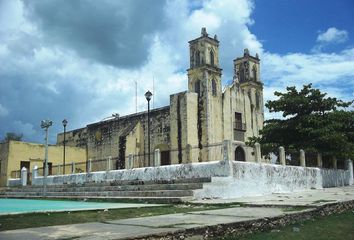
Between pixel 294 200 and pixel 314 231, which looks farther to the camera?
pixel 294 200

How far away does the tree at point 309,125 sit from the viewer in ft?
58.7

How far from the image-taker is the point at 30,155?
2833 cm

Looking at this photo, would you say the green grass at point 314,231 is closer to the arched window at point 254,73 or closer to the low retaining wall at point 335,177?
the low retaining wall at point 335,177

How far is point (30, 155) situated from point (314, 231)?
26917 mm

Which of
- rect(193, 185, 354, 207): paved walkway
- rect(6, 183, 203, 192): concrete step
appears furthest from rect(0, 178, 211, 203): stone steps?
rect(193, 185, 354, 207): paved walkway

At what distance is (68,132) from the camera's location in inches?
1406

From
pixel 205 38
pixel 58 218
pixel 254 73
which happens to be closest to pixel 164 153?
pixel 205 38

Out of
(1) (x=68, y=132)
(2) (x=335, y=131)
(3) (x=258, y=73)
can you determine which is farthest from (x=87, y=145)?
(2) (x=335, y=131)

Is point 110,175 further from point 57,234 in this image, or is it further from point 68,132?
point 68,132

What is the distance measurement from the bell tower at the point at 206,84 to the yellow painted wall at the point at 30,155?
396 inches

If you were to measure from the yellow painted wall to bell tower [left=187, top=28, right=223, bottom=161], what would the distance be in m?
10.1

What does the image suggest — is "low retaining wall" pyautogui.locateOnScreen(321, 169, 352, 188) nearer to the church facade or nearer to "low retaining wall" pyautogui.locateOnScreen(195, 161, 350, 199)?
"low retaining wall" pyautogui.locateOnScreen(195, 161, 350, 199)

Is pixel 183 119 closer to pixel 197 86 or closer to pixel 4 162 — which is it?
pixel 197 86

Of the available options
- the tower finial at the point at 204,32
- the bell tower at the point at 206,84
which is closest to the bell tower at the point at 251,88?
the bell tower at the point at 206,84
